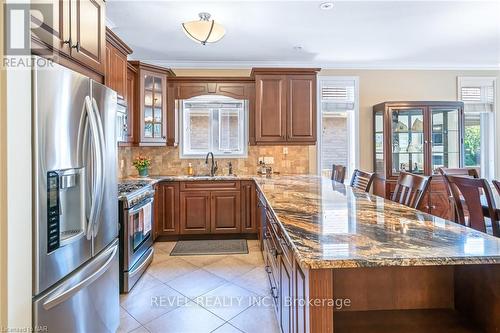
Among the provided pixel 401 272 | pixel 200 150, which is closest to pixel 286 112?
pixel 200 150

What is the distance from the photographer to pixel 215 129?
4.82m

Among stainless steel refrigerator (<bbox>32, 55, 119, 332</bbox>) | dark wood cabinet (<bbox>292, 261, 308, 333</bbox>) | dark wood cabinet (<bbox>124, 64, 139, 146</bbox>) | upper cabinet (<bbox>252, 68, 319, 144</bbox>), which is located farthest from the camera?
upper cabinet (<bbox>252, 68, 319, 144</bbox>)

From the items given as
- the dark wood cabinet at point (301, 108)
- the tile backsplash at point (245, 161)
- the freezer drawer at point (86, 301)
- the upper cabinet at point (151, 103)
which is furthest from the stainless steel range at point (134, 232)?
the dark wood cabinet at point (301, 108)

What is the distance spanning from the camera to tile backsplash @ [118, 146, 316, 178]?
15.5 ft

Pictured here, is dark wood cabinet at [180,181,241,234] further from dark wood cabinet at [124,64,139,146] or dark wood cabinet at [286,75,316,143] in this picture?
dark wood cabinet at [286,75,316,143]

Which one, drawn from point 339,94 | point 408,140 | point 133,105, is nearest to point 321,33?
point 339,94

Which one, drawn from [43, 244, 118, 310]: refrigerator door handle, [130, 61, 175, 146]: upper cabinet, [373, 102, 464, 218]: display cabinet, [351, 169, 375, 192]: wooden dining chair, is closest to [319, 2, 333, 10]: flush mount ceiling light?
[351, 169, 375, 192]: wooden dining chair

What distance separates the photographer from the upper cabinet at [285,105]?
4.41 metres

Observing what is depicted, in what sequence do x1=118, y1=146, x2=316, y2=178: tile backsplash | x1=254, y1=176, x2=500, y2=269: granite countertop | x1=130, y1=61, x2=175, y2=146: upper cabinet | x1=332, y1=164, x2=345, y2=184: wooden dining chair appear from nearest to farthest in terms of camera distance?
x1=254, y1=176, x2=500, y2=269: granite countertop < x1=332, y1=164, x2=345, y2=184: wooden dining chair < x1=130, y1=61, x2=175, y2=146: upper cabinet < x1=118, y1=146, x2=316, y2=178: tile backsplash

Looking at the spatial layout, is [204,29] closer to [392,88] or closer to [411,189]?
[411,189]

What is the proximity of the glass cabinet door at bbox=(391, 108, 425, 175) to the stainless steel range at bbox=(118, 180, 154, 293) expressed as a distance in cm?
374

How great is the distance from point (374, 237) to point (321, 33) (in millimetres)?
3213

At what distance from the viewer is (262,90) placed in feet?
14.5

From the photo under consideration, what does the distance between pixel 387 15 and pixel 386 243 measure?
10.1ft
